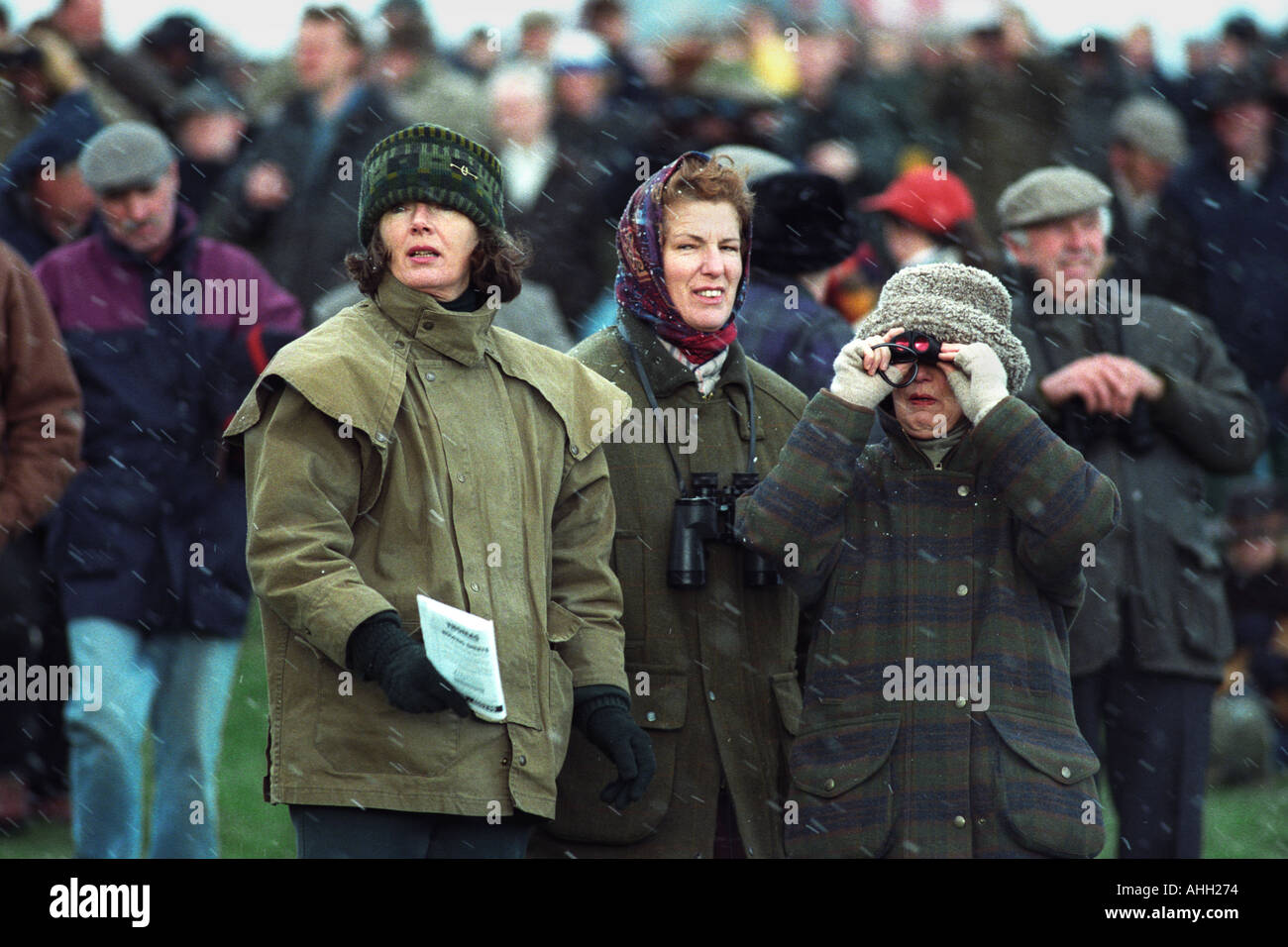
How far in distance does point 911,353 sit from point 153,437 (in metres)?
3.09

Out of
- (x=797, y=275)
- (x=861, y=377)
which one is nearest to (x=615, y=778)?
(x=861, y=377)

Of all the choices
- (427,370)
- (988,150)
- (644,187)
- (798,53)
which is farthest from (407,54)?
(427,370)

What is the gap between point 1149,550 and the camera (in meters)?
6.56

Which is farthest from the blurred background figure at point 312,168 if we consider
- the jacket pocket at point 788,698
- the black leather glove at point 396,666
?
the black leather glove at point 396,666

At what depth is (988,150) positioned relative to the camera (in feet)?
35.2

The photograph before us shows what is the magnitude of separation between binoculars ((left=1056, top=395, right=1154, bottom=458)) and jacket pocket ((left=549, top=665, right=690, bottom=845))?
178 centimetres

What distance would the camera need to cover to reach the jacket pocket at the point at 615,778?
523cm

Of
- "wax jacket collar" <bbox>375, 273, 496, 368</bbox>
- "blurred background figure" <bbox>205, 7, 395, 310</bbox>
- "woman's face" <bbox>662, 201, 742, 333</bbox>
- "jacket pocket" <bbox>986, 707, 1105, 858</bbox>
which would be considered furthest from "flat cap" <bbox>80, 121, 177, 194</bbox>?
"jacket pocket" <bbox>986, 707, 1105, 858</bbox>

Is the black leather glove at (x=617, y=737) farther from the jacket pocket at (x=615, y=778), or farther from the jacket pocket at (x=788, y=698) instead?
the jacket pocket at (x=788, y=698)

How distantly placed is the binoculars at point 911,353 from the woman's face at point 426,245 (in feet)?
3.14

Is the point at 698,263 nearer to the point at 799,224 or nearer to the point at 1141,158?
the point at 799,224

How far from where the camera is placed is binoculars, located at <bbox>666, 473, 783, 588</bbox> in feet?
17.2

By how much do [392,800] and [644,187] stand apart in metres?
1.77

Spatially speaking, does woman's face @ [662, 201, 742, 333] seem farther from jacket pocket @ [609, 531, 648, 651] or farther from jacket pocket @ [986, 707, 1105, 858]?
jacket pocket @ [986, 707, 1105, 858]
